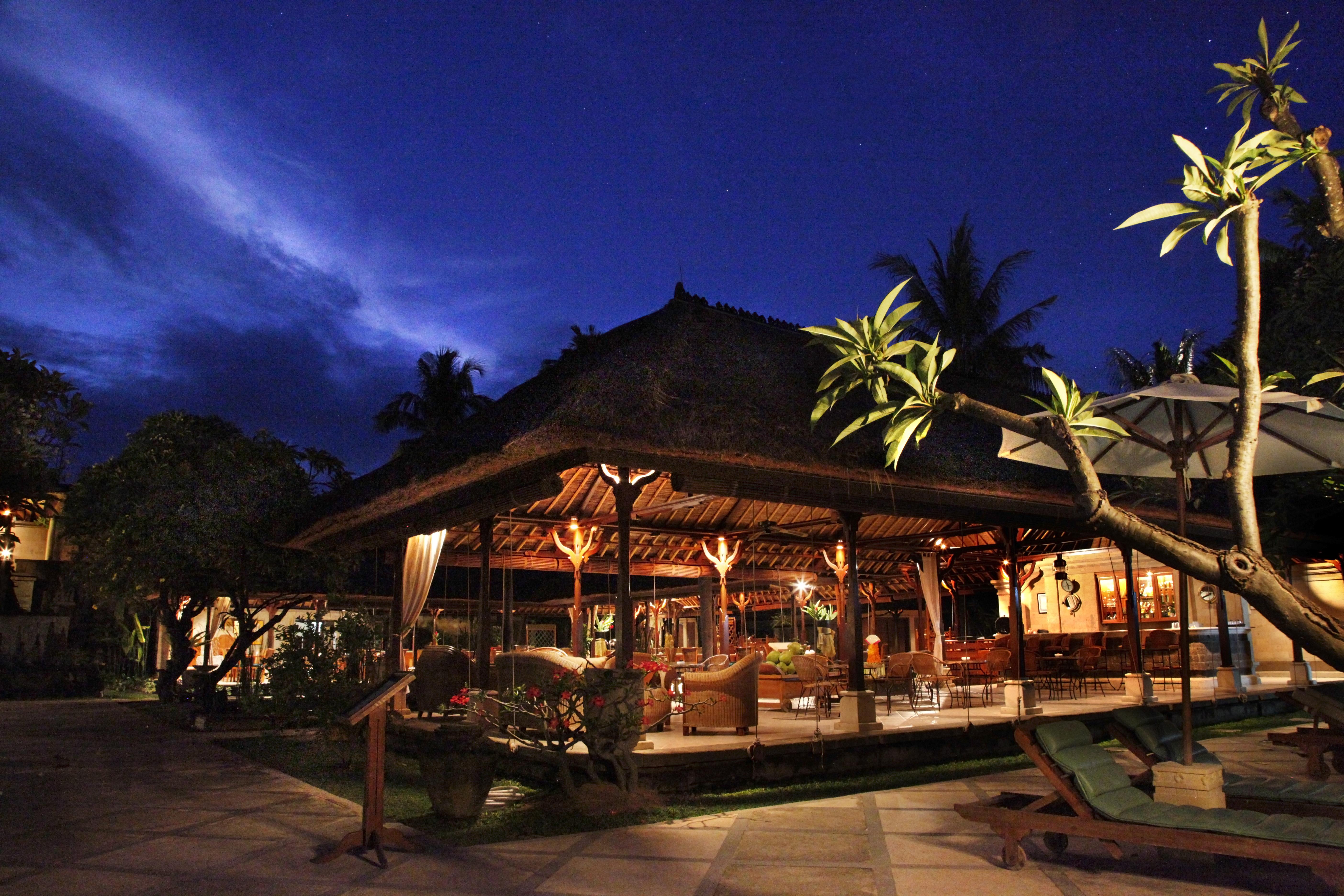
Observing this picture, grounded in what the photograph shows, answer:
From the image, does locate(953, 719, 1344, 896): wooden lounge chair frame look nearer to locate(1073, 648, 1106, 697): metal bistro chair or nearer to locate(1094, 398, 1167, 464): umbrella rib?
locate(1094, 398, 1167, 464): umbrella rib

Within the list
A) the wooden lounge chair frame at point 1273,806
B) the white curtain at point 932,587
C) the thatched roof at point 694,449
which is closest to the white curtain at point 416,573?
the thatched roof at point 694,449

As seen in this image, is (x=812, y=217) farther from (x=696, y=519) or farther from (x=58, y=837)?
(x=58, y=837)

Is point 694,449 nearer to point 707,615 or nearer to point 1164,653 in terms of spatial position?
point 707,615

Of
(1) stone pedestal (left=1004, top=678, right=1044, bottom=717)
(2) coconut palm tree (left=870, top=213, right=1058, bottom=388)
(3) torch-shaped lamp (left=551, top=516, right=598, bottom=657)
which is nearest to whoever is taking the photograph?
(1) stone pedestal (left=1004, top=678, right=1044, bottom=717)

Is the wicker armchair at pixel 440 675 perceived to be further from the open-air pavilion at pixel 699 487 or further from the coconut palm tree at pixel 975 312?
the coconut palm tree at pixel 975 312

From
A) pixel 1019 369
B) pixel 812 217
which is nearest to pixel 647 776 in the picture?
pixel 1019 369

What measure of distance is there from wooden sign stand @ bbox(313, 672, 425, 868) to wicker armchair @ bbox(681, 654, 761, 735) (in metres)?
3.87

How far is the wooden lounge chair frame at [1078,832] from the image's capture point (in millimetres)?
3611

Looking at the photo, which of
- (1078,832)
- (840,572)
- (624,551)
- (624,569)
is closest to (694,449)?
(624,551)

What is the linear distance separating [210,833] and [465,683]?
5.89 meters

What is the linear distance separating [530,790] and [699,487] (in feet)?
9.41

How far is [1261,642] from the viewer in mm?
17641

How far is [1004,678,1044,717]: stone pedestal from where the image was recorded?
10.1m

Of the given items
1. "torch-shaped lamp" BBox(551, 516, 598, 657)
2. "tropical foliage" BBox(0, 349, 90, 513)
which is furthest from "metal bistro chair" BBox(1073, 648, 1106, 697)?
"tropical foliage" BBox(0, 349, 90, 513)
